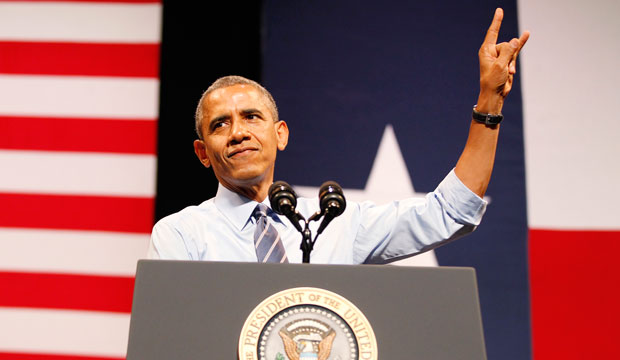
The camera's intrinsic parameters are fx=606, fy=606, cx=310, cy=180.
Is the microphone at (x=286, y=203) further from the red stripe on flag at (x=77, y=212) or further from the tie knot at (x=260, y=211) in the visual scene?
the red stripe on flag at (x=77, y=212)

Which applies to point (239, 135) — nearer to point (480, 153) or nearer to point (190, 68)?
point (480, 153)

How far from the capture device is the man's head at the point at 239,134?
1359mm

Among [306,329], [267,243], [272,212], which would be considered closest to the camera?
[306,329]

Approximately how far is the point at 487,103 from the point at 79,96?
6.02ft

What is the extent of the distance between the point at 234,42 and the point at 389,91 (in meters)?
0.62

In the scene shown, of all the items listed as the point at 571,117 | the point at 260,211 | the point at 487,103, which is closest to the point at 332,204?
the point at 260,211

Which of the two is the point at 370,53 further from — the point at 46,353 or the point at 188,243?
the point at 46,353

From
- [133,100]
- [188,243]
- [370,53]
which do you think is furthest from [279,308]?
[133,100]

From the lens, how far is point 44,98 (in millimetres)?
2527

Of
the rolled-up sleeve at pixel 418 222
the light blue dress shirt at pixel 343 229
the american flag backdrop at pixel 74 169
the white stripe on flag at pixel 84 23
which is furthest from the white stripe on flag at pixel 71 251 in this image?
the rolled-up sleeve at pixel 418 222

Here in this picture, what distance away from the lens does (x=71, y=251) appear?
7.91ft

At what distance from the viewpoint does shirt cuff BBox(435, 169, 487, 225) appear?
128cm

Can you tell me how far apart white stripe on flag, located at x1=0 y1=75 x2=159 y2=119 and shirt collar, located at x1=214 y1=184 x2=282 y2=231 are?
47.3 inches

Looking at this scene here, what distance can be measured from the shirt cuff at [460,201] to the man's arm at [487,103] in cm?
1
